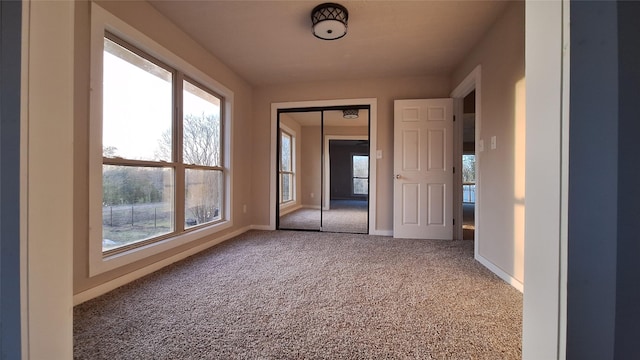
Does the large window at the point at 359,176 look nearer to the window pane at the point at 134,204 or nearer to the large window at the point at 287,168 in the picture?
the large window at the point at 287,168

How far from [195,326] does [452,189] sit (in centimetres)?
330

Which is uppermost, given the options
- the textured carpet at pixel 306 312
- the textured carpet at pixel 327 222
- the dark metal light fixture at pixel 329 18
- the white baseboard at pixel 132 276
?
the dark metal light fixture at pixel 329 18

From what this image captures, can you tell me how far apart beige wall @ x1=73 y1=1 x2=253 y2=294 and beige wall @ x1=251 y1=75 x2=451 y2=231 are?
49 cm

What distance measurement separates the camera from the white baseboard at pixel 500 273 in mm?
1894

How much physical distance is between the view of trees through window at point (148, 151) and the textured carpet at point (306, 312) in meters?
0.49

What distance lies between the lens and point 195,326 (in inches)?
53.6

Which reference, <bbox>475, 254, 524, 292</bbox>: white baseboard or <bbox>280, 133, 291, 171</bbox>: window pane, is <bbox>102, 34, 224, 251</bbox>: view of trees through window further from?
<bbox>475, 254, 524, 292</bbox>: white baseboard
